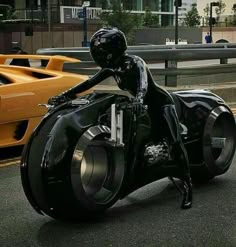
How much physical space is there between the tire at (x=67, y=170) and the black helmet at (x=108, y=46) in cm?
58

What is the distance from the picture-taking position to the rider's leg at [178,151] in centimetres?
512

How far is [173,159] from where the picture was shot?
515cm

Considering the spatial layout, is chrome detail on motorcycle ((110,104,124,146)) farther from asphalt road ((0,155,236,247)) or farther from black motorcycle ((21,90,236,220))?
asphalt road ((0,155,236,247))

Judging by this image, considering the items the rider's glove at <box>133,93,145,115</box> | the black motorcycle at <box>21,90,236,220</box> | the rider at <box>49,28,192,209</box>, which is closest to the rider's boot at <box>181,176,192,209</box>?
the rider at <box>49,28,192,209</box>

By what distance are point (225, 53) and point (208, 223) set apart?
23.4ft

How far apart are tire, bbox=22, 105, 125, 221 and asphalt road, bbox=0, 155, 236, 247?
187mm

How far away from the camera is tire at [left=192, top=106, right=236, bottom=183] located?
18.8ft

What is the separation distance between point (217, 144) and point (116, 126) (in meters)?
1.59

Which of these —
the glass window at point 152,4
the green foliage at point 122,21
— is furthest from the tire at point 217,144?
the glass window at point 152,4

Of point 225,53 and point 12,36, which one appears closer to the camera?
point 225,53

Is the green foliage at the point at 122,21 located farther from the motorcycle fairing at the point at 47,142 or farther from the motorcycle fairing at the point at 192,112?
the motorcycle fairing at the point at 47,142

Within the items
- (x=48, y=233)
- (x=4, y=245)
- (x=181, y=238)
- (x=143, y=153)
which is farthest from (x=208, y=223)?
(x=4, y=245)

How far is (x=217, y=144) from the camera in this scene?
5.82 m

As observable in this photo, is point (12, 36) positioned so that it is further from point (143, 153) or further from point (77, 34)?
point (143, 153)
